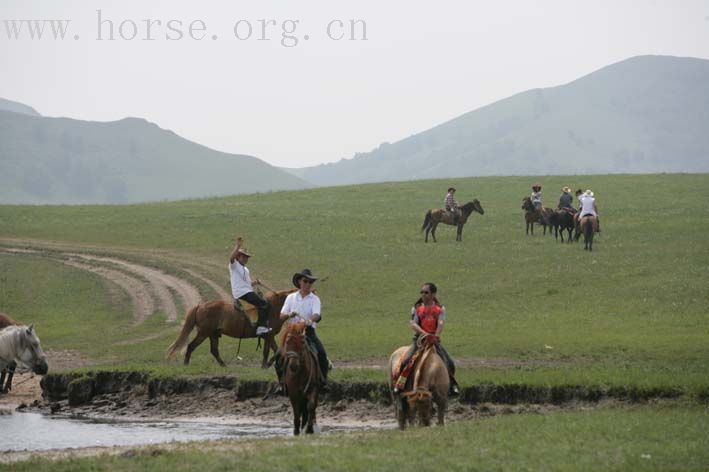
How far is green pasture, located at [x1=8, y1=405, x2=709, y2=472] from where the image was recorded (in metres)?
12.8

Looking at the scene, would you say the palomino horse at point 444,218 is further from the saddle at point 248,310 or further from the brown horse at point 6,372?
the brown horse at point 6,372

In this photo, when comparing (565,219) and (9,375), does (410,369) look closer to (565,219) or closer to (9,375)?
(9,375)

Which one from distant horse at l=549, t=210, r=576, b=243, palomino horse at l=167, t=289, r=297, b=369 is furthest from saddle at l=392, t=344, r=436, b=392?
distant horse at l=549, t=210, r=576, b=243

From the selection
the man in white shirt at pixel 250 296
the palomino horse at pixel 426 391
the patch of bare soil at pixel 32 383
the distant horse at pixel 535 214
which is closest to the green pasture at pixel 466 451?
the palomino horse at pixel 426 391

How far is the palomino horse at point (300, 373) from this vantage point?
1720cm

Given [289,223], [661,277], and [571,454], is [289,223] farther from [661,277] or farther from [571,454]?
[571,454]

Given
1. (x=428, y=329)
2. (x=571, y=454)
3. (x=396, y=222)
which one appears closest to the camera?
(x=571, y=454)

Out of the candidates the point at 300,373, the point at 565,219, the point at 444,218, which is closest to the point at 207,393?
the point at 300,373

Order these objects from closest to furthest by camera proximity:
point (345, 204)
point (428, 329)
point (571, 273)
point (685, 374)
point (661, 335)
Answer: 1. point (428, 329)
2. point (685, 374)
3. point (661, 335)
4. point (571, 273)
5. point (345, 204)

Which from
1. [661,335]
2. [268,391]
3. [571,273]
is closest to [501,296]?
[571,273]

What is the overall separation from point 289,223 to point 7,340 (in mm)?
34494

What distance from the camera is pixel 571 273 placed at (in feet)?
127

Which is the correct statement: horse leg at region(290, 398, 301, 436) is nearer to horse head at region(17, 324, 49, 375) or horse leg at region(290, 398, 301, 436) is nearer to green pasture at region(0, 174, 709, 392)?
green pasture at region(0, 174, 709, 392)

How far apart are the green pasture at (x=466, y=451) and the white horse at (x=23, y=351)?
8.25 m
